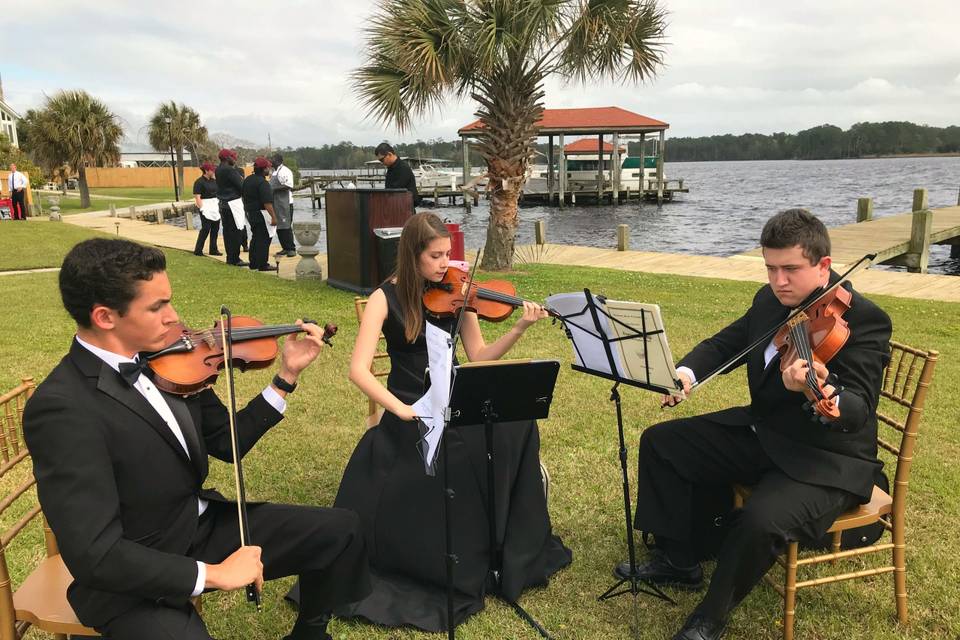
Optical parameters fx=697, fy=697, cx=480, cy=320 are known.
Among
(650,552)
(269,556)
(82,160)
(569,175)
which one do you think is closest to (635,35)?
(650,552)

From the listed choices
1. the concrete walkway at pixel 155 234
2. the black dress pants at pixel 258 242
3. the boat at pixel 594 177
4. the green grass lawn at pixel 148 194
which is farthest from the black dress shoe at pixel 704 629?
Answer: the green grass lawn at pixel 148 194

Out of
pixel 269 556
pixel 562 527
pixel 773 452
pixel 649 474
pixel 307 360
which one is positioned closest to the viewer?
pixel 269 556

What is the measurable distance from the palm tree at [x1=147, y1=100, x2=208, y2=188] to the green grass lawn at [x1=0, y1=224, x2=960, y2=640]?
39.6 m

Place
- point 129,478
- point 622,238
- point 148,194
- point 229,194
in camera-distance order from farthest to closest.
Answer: point 148,194 → point 622,238 → point 229,194 → point 129,478

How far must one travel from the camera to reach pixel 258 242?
1272 cm

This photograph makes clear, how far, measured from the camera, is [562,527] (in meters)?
4.03

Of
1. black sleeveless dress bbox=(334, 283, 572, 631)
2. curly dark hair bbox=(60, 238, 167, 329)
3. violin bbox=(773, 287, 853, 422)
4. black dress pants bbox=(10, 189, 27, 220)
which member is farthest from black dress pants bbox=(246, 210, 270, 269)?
black dress pants bbox=(10, 189, 27, 220)

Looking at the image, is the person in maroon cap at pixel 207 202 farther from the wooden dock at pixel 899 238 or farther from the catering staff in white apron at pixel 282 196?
the wooden dock at pixel 899 238

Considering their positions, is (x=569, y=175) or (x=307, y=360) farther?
(x=569, y=175)

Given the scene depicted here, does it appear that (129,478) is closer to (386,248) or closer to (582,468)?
(582,468)

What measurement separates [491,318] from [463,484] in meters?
1.08

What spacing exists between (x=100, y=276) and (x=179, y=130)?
48.8m

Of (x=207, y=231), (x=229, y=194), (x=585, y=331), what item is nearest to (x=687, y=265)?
(x=229, y=194)

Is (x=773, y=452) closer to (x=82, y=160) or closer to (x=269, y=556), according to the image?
(x=269, y=556)
